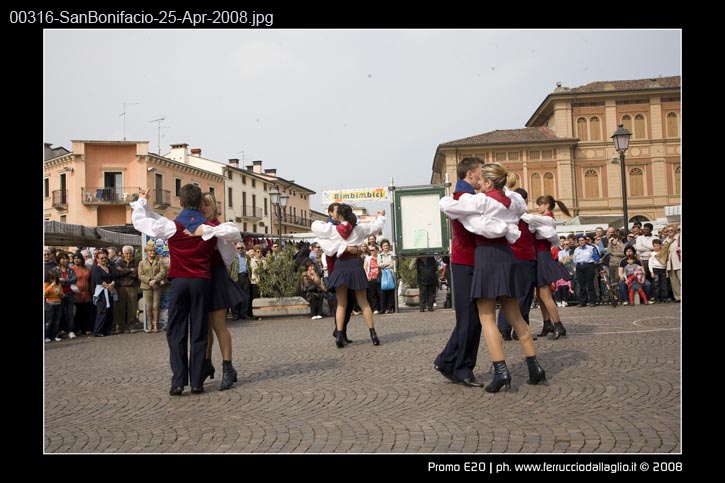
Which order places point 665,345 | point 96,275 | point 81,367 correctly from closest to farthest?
point 665,345, point 81,367, point 96,275

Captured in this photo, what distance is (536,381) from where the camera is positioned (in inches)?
233

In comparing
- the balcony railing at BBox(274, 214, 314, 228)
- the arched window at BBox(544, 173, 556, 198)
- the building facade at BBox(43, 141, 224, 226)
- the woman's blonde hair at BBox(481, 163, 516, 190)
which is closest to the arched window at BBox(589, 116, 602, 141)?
the arched window at BBox(544, 173, 556, 198)

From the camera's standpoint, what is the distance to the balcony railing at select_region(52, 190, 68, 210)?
2130 inches

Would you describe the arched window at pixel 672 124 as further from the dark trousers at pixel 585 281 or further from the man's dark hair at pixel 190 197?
the man's dark hair at pixel 190 197

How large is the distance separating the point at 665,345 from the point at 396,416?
4.61m

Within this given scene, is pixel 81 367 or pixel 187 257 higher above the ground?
pixel 187 257

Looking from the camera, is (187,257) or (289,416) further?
(187,257)

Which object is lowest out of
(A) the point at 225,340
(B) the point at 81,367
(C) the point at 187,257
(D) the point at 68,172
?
(B) the point at 81,367

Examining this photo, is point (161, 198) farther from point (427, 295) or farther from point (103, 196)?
point (427, 295)

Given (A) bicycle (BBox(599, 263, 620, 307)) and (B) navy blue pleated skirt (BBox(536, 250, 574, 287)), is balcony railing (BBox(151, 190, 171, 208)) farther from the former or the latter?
(B) navy blue pleated skirt (BBox(536, 250, 574, 287))

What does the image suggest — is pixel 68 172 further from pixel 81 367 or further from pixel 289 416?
pixel 289 416

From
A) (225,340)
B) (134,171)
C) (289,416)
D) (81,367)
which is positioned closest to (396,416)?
(289,416)

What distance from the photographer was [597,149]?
58.2 metres

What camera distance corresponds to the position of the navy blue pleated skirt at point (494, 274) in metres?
5.60
